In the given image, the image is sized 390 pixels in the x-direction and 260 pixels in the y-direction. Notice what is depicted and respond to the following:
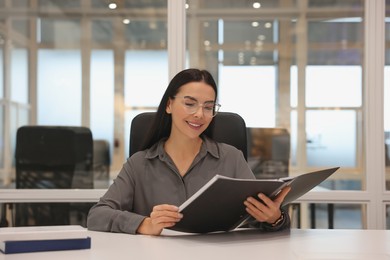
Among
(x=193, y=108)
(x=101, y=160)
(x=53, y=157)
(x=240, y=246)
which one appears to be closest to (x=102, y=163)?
(x=101, y=160)

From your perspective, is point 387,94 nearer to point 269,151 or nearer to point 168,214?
point 269,151

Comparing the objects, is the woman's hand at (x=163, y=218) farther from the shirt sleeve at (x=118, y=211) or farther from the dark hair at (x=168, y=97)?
the dark hair at (x=168, y=97)

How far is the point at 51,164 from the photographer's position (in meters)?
3.64

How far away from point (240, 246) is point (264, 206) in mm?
213

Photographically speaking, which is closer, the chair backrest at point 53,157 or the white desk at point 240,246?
the white desk at point 240,246

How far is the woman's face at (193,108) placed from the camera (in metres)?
2.24

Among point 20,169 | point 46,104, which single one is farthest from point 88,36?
point 20,169

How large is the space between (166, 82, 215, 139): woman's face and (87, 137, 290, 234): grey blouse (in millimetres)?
109

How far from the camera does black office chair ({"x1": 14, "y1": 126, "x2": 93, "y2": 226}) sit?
11.8 feet

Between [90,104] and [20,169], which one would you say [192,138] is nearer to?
[90,104]

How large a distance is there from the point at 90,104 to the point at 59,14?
1.97ft

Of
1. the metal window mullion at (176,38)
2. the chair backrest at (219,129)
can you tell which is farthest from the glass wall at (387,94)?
the chair backrest at (219,129)

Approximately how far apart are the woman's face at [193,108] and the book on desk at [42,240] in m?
0.77

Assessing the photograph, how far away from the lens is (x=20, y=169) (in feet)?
11.9
